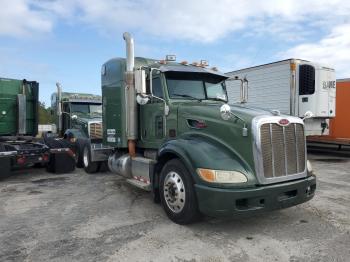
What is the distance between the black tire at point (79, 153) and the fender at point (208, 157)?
20.8 ft

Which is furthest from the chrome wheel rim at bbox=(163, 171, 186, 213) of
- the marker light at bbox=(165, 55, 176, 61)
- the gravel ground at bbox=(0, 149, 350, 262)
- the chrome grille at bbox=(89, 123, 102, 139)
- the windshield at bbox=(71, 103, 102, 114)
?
the windshield at bbox=(71, 103, 102, 114)

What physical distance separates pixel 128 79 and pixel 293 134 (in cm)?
327

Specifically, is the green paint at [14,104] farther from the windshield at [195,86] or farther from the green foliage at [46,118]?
the windshield at [195,86]

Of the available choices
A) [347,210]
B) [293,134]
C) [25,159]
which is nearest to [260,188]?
[293,134]

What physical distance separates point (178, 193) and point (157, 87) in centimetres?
210

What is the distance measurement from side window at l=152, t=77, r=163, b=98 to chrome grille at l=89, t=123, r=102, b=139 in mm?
4304

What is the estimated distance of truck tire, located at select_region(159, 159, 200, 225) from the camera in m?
4.87

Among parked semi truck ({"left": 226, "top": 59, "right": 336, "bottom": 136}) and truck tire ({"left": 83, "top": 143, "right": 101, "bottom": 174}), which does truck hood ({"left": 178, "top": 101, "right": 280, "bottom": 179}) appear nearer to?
truck tire ({"left": 83, "top": 143, "right": 101, "bottom": 174})

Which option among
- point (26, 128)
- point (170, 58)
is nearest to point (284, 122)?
point (170, 58)

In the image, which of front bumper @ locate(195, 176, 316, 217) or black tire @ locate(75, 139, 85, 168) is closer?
front bumper @ locate(195, 176, 316, 217)

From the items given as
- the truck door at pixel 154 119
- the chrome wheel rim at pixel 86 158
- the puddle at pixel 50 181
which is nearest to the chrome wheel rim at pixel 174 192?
the truck door at pixel 154 119

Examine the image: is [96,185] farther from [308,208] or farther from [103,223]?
[308,208]

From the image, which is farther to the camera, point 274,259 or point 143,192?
point 143,192

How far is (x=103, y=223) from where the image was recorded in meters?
5.23
